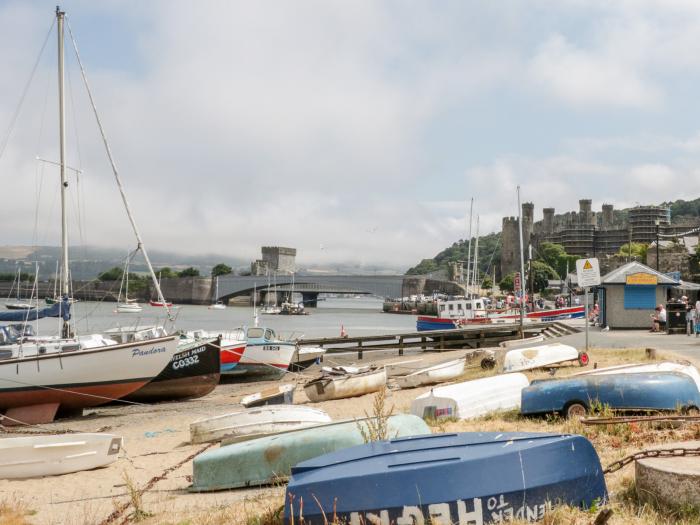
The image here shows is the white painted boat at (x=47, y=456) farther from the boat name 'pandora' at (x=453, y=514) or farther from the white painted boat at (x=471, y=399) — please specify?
the boat name 'pandora' at (x=453, y=514)

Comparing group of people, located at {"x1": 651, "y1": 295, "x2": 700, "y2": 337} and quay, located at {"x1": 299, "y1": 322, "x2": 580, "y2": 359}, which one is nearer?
group of people, located at {"x1": 651, "y1": 295, "x2": 700, "y2": 337}

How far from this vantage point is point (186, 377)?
2530 cm

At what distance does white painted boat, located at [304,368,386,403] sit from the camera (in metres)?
20.8

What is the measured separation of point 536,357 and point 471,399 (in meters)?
5.24

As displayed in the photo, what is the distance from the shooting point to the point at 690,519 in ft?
18.7

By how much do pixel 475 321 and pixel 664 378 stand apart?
45025 mm

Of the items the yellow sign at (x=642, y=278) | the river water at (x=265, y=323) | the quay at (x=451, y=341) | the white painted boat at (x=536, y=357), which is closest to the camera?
the white painted boat at (x=536, y=357)

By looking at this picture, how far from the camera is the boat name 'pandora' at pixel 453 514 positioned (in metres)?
5.75

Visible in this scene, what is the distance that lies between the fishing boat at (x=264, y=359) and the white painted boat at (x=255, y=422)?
17655mm

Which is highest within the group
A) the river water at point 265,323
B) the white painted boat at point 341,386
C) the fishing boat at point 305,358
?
the white painted boat at point 341,386

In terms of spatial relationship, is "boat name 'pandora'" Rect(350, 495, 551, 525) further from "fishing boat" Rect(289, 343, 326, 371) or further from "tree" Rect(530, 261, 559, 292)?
"tree" Rect(530, 261, 559, 292)

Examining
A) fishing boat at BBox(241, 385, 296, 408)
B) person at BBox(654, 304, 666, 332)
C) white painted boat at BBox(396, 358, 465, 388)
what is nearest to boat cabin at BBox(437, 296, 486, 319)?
person at BBox(654, 304, 666, 332)

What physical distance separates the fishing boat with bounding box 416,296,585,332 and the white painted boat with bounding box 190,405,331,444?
37985 mm

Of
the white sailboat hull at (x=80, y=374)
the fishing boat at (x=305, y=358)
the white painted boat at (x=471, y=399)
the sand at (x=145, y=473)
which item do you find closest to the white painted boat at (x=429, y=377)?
the sand at (x=145, y=473)
